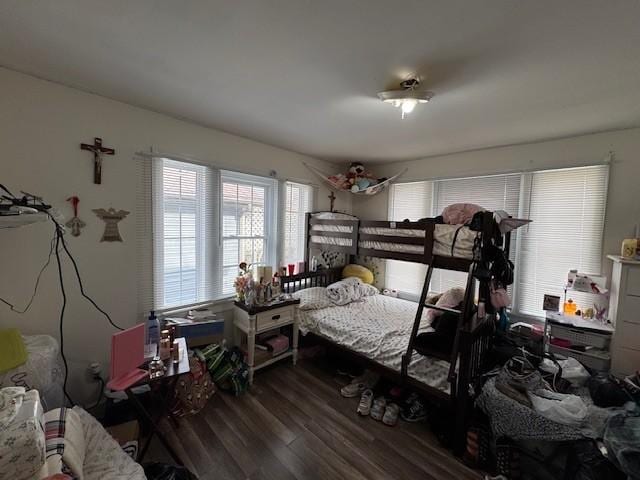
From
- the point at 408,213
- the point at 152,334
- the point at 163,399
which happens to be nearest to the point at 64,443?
the point at 163,399

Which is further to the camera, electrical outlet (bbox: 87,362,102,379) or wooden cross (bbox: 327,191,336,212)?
wooden cross (bbox: 327,191,336,212)

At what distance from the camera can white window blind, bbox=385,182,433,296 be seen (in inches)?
139

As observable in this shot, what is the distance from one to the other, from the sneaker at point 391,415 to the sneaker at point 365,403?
137mm

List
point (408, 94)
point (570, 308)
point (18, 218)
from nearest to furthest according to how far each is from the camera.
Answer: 1. point (18, 218)
2. point (408, 94)
3. point (570, 308)

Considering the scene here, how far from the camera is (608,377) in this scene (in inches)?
72.8

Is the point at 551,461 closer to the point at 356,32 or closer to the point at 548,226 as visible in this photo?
the point at 548,226

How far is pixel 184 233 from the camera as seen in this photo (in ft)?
8.22

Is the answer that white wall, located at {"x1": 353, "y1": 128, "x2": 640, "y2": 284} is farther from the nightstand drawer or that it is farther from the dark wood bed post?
the nightstand drawer

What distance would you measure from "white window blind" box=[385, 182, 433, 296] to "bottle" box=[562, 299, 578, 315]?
1.40 meters

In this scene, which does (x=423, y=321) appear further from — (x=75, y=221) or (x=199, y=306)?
(x=75, y=221)

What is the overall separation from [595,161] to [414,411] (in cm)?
282

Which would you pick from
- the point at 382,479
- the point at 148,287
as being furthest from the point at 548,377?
the point at 148,287

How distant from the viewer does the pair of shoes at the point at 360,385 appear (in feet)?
7.69

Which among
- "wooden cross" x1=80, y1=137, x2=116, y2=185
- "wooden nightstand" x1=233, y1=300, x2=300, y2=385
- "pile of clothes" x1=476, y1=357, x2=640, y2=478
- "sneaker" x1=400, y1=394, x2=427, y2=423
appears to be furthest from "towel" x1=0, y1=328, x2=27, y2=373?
"pile of clothes" x1=476, y1=357, x2=640, y2=478
